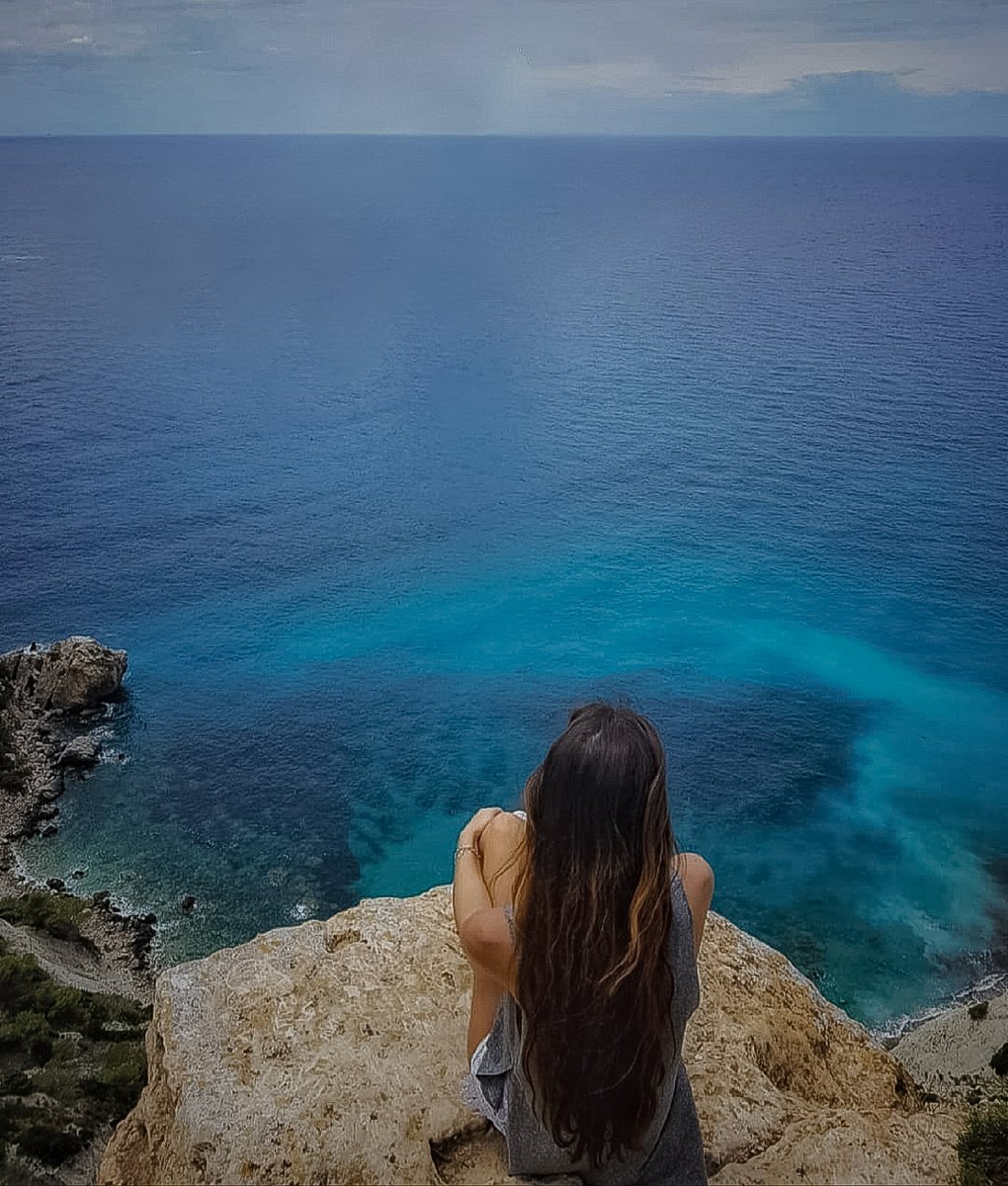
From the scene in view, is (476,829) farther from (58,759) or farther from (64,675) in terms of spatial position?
(64,675)

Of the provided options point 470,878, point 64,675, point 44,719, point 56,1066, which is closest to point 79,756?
point 44,719

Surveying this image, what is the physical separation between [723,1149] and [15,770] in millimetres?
44349

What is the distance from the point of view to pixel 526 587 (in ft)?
230

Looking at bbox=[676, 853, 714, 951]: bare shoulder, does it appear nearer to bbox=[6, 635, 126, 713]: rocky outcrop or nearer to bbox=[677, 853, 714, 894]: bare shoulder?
bbox=[677, 853, 714, 894]: bare shoulder

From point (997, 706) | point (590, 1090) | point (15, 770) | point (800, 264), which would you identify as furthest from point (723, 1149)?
point (800, 264)

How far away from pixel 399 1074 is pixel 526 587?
6200 centimetres

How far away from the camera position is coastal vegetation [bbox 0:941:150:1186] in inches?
736

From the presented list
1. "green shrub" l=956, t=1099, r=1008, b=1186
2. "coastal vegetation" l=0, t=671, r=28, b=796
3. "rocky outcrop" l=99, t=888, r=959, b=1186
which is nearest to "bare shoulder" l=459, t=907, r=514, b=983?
"rocky outcrop" l=99, t=888, r=959, b=1186

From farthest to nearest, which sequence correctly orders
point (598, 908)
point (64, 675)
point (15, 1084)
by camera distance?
point (64, 675) < point (15, 1084) < point (598, 908)

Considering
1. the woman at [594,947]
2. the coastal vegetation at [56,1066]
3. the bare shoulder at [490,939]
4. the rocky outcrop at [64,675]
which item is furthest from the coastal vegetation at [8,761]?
the bare shoulder at [490,939]

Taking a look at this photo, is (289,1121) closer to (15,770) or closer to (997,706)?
(15,770)

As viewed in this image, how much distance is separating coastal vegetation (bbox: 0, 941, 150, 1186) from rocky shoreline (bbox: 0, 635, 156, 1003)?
5733 mm

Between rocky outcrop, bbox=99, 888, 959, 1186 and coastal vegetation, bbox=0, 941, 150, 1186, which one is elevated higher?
rocky outcrop, bbox=99, 888, 959, 1186

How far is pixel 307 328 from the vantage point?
138 meters
